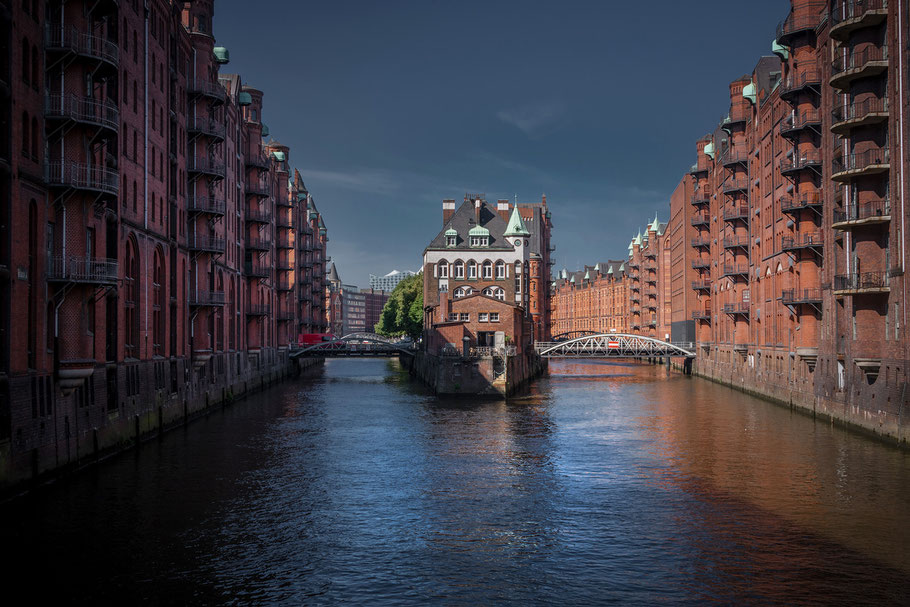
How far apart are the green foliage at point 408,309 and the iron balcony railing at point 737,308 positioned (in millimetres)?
48024

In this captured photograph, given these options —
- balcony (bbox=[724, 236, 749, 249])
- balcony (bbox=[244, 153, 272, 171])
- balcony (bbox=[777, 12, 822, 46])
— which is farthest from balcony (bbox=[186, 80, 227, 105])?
balcony (bbox=[724, 236, 749, 249])

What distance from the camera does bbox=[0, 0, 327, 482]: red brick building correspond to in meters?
29.0

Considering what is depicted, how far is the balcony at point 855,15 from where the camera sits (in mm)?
40284

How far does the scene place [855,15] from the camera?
136 feet

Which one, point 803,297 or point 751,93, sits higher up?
point 751,93

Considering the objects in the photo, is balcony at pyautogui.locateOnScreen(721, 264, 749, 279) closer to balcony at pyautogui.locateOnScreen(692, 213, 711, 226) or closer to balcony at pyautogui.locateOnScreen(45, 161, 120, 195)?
balcony at pyautogui.locateOnScreen(692, 213, 711, 226)

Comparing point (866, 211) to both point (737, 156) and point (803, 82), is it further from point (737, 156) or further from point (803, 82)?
point (737, 156)

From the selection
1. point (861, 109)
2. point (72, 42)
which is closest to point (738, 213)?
point (861, 109)

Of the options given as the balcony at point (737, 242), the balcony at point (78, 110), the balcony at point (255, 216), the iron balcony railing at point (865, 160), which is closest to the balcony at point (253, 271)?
the balcony at point (255, 216)

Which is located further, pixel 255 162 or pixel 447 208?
pixel 447 208

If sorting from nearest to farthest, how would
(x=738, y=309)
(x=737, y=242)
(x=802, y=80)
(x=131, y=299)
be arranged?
(x=131, y=299)
(x=802, y=80)
(x=738, y=309)
(x=737, y=242)

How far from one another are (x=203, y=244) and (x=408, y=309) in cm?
6637

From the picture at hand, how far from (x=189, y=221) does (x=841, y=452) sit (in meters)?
41.6

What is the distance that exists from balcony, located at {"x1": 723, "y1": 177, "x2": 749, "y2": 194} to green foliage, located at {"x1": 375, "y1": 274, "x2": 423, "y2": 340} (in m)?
49.8
